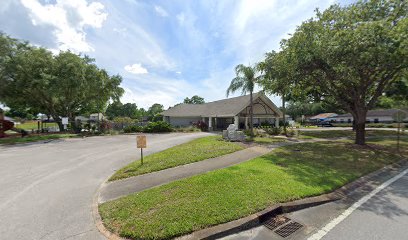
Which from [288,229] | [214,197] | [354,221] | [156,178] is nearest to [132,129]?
[156,178]

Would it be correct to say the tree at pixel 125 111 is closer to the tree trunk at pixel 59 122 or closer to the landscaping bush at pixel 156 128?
the tree trunk at pixel 59 122

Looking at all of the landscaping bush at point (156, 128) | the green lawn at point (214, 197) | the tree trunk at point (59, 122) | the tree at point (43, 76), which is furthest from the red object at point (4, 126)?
the green lawn at point (214, 197)

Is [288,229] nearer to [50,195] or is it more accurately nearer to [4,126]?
[50,195]

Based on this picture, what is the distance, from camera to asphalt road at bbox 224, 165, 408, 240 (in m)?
3.90

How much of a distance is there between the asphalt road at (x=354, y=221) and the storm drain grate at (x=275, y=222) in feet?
0.44

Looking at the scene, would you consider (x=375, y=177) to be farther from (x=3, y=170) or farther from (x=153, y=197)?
(x=3, y=170)

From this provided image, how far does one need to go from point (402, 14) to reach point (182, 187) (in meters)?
15.4

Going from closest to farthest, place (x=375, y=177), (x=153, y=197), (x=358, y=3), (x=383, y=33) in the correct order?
(x=153, y=197) < (x=375, y=177) < (x=383, y=33) < (x=358, y=3)

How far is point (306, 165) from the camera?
8.70m

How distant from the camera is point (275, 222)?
4.43 m

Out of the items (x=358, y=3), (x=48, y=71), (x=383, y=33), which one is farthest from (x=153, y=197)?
(x=48, y=71)

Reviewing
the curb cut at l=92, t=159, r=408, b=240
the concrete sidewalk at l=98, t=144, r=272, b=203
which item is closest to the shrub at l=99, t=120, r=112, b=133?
the concrete sidewalk at l=98, t=144, r=272, b=203

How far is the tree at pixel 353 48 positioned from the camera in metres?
9.77

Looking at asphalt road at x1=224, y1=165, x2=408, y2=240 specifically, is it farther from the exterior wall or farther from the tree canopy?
the exterior wall
